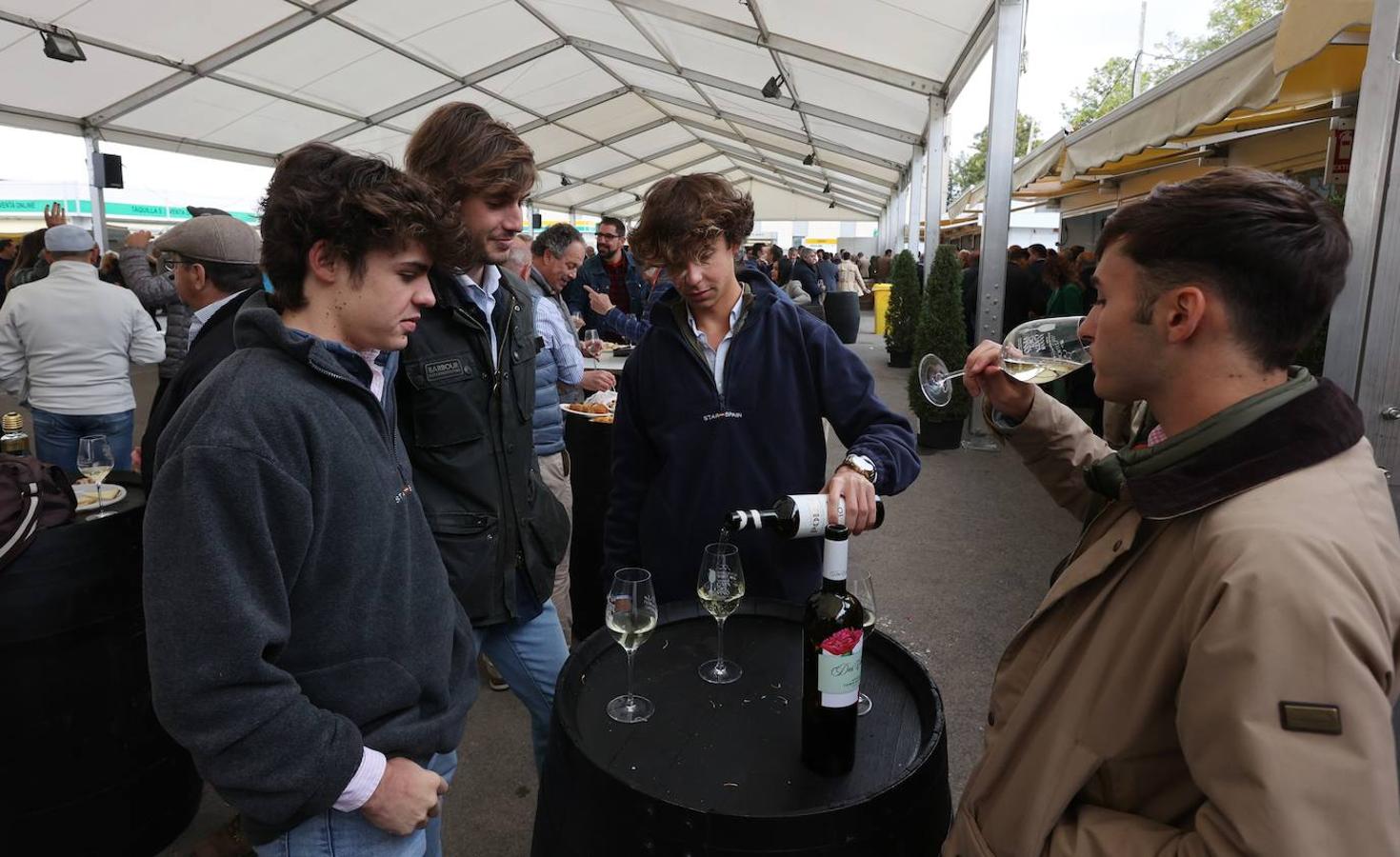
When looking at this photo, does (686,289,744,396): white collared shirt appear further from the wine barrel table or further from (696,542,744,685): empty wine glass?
the wine barrel table

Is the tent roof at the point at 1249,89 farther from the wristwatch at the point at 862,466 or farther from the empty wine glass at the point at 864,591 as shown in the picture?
the empty wine glass at the point at 864,591

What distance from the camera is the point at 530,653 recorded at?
2002 mm

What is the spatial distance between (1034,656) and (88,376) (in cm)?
503

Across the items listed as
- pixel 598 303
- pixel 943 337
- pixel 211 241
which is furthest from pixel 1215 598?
pixel 943 337

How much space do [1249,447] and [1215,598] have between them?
0.19 metres

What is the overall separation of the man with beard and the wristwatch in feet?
2.53

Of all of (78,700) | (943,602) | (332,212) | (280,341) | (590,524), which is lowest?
(943,602)

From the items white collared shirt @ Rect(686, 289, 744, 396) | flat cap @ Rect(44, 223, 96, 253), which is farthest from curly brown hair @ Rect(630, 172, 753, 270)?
flat cap @ Rect(44, 223, 96, 253)

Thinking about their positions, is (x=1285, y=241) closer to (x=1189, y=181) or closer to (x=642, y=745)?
(x=1189, y=181)

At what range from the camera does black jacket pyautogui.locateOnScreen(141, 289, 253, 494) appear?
1.69 metres

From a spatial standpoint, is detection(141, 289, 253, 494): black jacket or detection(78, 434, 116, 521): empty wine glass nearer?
detection(141, 289, 253, 494): black jacket

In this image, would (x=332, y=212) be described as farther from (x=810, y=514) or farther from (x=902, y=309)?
(x=902, y=309)

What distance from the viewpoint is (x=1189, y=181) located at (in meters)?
1.01

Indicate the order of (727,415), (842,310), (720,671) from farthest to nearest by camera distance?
(842,310), (727,415), (720,671)
